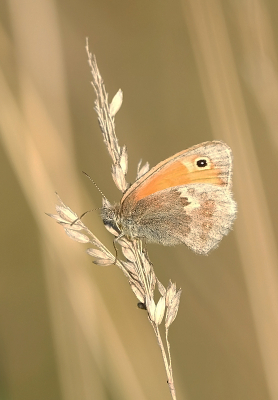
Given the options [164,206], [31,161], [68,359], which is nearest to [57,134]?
[31,161]

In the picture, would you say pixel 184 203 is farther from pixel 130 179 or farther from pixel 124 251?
pixel 130 179

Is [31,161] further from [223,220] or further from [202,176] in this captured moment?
[223,220]

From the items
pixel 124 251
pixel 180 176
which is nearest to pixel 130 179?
pixel 180 176

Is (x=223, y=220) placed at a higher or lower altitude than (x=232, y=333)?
higher

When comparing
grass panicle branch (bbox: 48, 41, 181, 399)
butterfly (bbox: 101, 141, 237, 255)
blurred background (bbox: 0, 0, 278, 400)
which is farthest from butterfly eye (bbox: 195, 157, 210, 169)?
blurred background (bbox: 0, 0, 278, 400)

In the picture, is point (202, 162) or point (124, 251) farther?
point (202, 162)

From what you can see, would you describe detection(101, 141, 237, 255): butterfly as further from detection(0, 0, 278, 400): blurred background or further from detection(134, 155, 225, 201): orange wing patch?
detection(0, 0, 278, 400): blurred background
